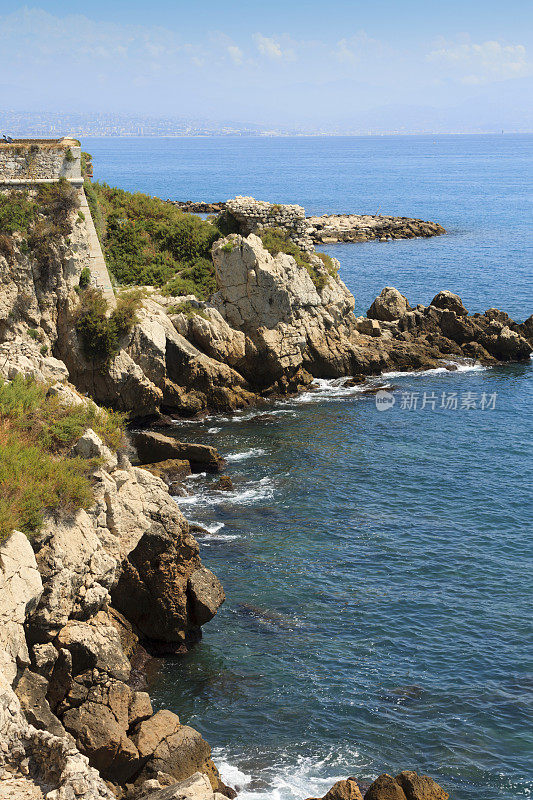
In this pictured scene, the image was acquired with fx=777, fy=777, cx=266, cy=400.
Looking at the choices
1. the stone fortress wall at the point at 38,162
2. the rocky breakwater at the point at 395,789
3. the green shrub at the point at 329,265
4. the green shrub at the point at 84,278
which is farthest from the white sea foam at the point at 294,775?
the green shrub at the point at 329,265

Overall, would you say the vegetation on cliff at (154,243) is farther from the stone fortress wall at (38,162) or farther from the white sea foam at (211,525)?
the white sea foam at (211,525)

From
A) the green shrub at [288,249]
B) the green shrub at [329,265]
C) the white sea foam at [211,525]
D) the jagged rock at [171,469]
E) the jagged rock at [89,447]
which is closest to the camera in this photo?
the jagged rock at [89,447]

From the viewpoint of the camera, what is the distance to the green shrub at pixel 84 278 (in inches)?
1674

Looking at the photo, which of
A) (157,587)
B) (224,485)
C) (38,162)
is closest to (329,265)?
(38,162)

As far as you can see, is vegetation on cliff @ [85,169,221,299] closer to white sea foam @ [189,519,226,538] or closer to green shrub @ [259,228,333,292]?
green shrub @ [259,228,333,292]

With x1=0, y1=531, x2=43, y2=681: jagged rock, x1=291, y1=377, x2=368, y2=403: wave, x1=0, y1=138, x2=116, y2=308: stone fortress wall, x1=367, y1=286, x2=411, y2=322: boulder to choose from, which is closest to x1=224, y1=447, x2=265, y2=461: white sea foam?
x1=291, y1=377, x2=368, y2=403: wave

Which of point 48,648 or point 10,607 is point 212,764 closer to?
point 48,648

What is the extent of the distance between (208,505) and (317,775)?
1623cm

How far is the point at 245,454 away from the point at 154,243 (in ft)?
74.0

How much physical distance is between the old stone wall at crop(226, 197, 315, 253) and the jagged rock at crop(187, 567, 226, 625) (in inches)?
1346

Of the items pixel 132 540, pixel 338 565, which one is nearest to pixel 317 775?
pixel 132 540

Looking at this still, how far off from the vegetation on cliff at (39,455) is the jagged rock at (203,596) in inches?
196

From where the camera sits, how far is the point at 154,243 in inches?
2228

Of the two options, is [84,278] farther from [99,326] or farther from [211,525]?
[211,525]
